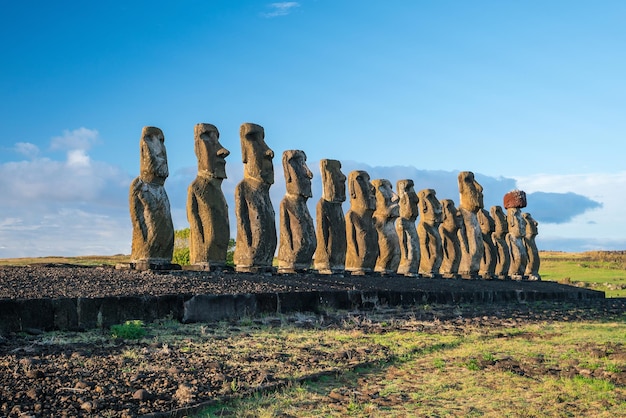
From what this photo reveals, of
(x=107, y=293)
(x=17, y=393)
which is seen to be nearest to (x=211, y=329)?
(x=107, y=293)

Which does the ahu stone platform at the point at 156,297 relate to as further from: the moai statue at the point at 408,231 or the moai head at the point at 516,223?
the moai head at the point at 516,223

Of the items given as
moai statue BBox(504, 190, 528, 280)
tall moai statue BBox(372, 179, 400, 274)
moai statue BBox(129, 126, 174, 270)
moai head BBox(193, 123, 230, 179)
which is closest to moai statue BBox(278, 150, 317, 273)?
moai head BBox(193, 123, 230, 179)

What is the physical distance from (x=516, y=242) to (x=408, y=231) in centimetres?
825

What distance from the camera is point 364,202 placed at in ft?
57.3

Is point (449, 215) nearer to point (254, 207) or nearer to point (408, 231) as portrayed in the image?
point (408, 231)

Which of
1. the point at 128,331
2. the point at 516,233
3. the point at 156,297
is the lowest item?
the point at 128,331

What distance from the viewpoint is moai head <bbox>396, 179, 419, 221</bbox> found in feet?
66.5

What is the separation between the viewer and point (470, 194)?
935 inches

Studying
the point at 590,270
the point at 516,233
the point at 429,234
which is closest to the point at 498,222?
the point at 516,233

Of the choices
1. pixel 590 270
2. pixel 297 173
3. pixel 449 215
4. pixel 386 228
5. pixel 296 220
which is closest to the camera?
pixel 296 220

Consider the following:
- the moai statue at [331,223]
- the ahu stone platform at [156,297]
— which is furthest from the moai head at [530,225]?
the ahu stone platform at [156,297]

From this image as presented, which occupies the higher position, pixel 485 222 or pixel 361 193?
pixel 361 193

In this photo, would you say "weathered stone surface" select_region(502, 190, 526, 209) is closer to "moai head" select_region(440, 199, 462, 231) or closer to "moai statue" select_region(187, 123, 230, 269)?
"moai head" select_region(440, 199, 462, 231)

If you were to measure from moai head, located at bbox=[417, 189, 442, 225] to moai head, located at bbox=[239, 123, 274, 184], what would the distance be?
850 cm
